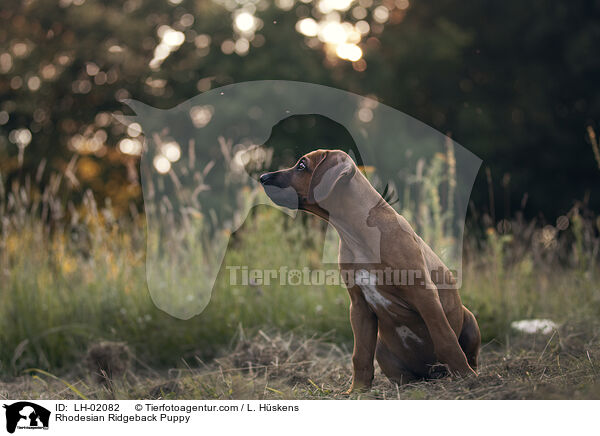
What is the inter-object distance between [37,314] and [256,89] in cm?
241

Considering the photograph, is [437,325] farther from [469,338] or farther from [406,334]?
[469,338]

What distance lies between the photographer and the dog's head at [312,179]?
95.8 inches

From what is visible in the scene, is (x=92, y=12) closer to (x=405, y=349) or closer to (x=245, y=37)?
(x=245, y=37)

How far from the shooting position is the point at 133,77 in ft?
27.5

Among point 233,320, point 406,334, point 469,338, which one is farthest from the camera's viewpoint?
point 233,320

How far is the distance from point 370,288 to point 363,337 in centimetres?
28

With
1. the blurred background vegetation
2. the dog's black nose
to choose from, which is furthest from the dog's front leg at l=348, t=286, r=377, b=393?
the blurred background vegetation

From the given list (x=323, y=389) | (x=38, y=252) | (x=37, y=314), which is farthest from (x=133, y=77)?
(x=323, y=389)

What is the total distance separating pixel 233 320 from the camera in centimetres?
430

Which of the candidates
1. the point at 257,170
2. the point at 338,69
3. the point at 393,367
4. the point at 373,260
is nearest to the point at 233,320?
the point at 257,170

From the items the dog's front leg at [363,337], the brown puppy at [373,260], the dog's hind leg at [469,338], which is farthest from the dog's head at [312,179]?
the dog's hind leg at [469,338]

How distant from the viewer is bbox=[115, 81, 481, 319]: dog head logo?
2.60 m
